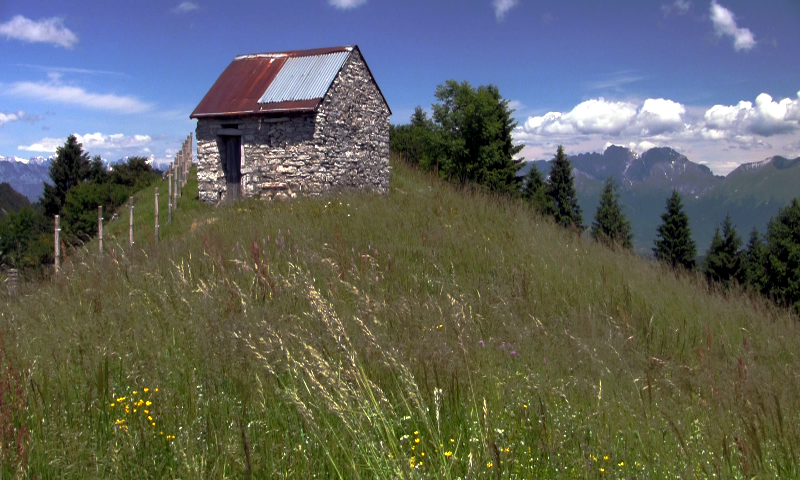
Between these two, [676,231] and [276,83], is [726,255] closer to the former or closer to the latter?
[676,231]

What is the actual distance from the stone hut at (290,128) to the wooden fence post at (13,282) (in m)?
9.87

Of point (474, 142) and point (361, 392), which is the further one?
point (474, 142)

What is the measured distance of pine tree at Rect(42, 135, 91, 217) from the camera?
47272 millimetres

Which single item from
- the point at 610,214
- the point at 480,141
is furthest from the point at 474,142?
the point at 610,214

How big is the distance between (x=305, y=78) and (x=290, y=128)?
1.92 meters

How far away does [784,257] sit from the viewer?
3856 cm

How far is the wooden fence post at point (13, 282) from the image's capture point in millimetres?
5201

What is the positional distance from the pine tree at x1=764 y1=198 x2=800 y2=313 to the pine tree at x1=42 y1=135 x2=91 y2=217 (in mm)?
58905

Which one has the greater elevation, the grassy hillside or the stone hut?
the stone hut

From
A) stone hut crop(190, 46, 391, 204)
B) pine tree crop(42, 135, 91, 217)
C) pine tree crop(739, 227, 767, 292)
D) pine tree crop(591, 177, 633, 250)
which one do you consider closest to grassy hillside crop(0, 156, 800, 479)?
stone hut crop(190, 46, 391, 204)

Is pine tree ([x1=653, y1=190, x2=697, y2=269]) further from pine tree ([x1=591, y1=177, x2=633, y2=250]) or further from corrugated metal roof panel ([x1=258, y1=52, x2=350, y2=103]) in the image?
corrugated metal roof panel ([x1=258, y1=52, x2=350, y2=103])

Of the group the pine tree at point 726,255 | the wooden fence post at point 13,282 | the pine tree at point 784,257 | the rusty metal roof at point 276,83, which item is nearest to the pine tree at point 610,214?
the pine tree at point 726,255

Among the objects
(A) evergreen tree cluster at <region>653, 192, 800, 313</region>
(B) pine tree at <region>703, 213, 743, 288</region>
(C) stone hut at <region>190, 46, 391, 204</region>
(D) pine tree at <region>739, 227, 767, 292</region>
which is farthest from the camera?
(B) pine tree at <region>703, 213, 743, 288</region>

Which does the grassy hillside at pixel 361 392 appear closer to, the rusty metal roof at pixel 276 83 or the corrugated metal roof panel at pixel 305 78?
the rusty metal roof at pixel 276 83
